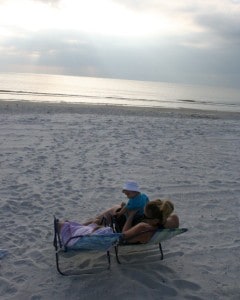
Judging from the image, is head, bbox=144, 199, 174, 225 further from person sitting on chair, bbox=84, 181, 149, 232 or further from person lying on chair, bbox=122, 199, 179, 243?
person sitting on chair, bbox=84, 181, 149, 232

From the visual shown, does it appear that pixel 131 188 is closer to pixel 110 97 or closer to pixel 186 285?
pixel 186 285

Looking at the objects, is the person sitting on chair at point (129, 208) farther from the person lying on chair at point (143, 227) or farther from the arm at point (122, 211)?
the person lying on chair at point (143, 227)

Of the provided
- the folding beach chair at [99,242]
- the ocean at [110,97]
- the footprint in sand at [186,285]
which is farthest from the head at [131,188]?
the ocean at [110,97]

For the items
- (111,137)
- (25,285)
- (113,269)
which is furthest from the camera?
(111,137)

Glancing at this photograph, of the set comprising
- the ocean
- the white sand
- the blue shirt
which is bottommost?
the white sand

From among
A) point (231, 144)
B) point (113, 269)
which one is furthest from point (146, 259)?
point (231, 144)

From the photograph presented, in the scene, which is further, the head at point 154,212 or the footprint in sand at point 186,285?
the head at point 154,212

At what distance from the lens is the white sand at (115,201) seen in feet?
13.1

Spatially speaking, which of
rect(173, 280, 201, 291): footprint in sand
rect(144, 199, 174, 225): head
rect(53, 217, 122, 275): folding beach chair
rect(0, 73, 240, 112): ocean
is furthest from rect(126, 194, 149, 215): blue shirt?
rect(0, 73, 240, 112): ocean

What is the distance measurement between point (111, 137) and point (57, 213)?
617 centimetres

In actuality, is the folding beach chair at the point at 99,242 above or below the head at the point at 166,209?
below

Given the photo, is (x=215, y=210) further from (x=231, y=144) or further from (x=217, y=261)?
(x=231, y=144)

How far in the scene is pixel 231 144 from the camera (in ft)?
40.0

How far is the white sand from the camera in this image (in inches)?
157
